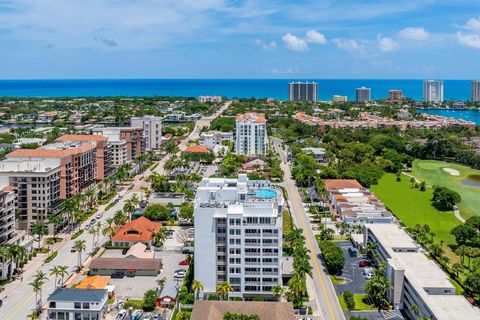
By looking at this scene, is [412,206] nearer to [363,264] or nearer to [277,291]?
[363,264]

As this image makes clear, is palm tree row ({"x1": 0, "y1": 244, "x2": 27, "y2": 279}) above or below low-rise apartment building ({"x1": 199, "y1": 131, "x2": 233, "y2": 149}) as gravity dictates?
below

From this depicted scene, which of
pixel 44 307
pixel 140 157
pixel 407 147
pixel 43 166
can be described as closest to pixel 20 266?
pixel 44 307

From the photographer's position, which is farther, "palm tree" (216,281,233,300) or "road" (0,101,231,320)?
"road" (0,101,231,320)

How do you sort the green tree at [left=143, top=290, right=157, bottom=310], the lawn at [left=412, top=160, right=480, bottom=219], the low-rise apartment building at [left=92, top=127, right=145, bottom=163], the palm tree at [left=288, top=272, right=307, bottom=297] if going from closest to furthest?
the palm tree at [left=288, top=272, right=307, bottom=297], the green tree at [left=143, top=290, right=157, bottom=310], the lawn at [left=412, top=160, right=480, bottom=219], the low-rise apartment building at [left=92, top=127, right=145, bottom=163]

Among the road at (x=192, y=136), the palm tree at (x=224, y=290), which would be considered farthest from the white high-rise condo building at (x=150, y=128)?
the palm tree at (x=224, y=290)

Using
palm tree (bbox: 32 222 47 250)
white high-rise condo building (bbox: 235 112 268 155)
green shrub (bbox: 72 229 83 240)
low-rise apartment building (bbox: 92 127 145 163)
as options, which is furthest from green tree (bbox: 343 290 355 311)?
white high-rise condo building (bbox: 235 112 268 155)

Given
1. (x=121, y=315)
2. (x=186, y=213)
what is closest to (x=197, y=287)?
(x=121, y=315)

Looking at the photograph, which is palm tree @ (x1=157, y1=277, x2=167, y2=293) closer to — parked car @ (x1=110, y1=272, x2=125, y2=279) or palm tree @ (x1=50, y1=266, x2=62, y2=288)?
parked car @ (x1=110, y1=272, x2=125, y2=279)
